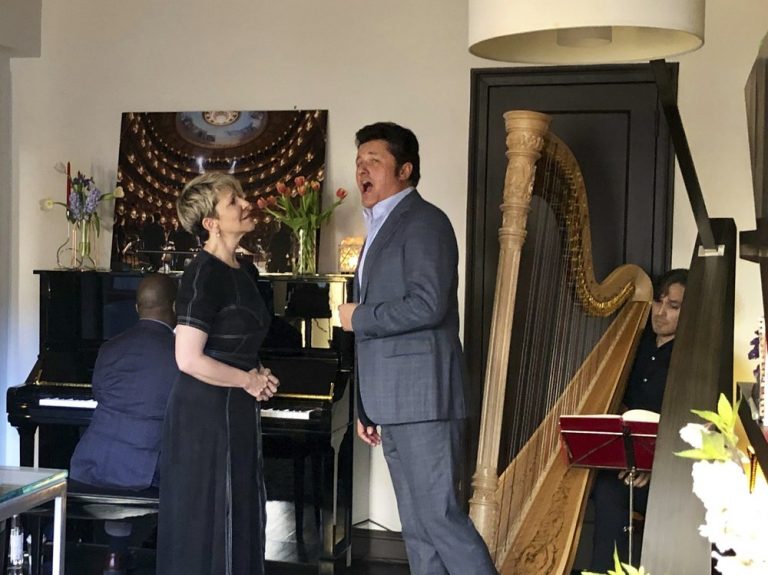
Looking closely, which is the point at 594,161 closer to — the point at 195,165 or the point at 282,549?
the point at 195,165

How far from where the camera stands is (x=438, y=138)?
15.3ft

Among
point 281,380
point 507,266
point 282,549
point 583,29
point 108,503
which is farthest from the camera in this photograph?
point 282,549

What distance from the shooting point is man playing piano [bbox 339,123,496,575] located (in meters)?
2.95

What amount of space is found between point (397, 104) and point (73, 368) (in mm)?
1787

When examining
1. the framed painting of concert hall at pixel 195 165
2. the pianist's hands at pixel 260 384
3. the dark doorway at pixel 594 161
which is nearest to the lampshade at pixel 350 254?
the framed painting of concert hall at pixel 195 165

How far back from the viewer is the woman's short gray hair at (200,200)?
3.39 meters

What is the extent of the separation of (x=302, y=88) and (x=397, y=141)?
5.78 ft

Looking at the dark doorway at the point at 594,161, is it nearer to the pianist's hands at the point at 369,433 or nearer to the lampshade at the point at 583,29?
the pianist's hands at the point at 369,433

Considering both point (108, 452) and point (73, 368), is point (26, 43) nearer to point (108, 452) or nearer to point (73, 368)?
point (73, 368)

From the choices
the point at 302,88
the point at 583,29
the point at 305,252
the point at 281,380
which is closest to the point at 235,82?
the point at 302,88

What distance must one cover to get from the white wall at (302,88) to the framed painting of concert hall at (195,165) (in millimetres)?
82

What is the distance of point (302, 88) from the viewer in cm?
481

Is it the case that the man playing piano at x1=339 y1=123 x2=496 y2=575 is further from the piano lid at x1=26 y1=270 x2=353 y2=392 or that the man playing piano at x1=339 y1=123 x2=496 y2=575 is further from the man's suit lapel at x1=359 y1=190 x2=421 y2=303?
the piano lid at x1=26 y1=270 x2=353 y2=392

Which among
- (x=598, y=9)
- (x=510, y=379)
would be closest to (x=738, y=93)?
(x=510, y=379)
